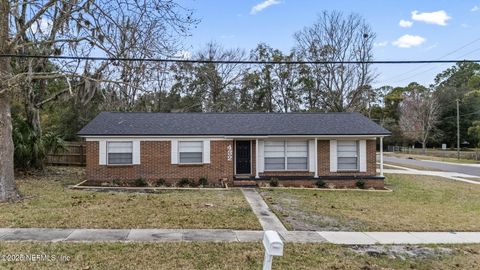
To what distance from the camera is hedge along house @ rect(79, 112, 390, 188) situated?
1567cm

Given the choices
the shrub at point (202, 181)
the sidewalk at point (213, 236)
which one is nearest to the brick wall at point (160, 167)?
the shrub at point (202, 181)

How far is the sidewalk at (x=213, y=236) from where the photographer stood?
652cm

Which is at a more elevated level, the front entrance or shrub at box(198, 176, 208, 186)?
the front entrance

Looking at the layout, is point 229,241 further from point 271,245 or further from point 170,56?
point 170,56

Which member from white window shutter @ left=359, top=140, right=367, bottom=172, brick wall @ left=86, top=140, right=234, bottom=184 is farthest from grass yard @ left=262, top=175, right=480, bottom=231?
brick wall @ left=86, top=140, right=234, bottom=184

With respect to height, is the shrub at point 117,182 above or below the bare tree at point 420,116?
below

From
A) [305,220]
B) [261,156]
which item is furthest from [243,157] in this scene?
[305,220]

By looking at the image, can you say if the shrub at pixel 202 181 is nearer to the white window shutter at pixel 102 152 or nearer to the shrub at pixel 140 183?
the shrub at pixel 140 183

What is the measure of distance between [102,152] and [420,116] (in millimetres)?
53969

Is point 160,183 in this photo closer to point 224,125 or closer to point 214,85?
point 224,125

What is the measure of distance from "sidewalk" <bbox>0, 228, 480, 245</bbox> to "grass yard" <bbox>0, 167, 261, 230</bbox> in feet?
1.29

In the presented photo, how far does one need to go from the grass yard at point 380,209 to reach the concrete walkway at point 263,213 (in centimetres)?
21

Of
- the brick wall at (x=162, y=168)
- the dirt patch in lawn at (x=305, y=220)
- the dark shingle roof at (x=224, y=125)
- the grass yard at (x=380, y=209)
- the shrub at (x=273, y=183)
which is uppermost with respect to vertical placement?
the dark shingle roof at (x=224, y=125)

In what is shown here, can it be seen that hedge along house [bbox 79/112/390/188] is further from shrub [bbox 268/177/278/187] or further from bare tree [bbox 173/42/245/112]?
bare tree [bbox 173/42/245/112]
